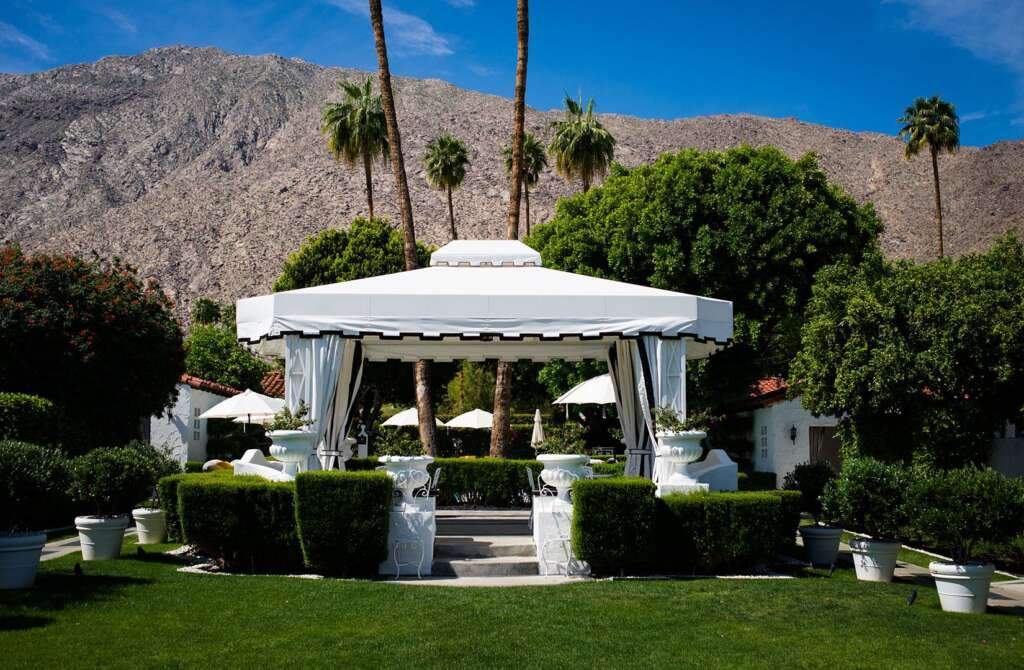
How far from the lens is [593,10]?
36.6 metres

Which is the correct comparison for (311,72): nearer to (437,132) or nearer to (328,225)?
(437,132)

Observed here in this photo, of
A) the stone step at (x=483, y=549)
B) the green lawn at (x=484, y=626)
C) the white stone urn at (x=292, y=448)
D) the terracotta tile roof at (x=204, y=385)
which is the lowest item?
the green lawn at (x=484, y=626)

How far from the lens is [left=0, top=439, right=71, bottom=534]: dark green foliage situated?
898cm

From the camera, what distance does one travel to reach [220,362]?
38.1 meters

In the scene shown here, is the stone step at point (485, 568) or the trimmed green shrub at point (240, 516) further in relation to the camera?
the stone step at point (485, 568)

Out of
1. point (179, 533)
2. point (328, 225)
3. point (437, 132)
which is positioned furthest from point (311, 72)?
point (179, 533)

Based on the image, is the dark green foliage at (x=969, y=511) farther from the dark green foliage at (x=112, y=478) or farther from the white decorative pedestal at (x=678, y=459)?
the dark green foliage at (x=112, y=478)

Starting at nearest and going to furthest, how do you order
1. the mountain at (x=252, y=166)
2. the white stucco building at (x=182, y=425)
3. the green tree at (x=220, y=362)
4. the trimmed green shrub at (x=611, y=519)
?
1. the trimmed green shrub at (x=611, y=519)
2. the white stucco building at (x=182, y=425)
3. the green tree at (x=220, y=362)
4. the mountain at (x=252, y=166)

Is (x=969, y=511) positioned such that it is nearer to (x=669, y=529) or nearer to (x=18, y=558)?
(x=669, y=529)

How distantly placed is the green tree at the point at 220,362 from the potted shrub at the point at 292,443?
27673 millimetres

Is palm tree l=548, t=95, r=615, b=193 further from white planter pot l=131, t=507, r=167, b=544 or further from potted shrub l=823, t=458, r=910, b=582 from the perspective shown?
white planter pot l=131, t=507, r=167, b=544

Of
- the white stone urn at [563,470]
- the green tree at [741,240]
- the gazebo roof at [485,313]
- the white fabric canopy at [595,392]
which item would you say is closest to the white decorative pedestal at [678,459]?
the white stone urn at [563,470]

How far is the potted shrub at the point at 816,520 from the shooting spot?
11227 mm

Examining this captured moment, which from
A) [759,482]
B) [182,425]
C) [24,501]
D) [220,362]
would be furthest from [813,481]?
[220,362]
